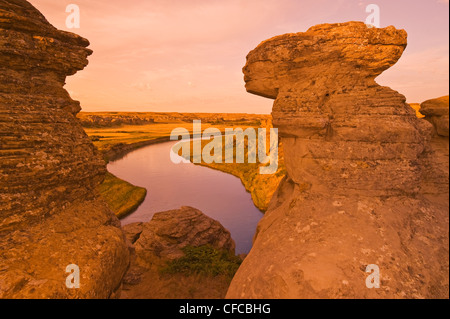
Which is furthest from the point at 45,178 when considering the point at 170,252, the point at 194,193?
the point at 194,193

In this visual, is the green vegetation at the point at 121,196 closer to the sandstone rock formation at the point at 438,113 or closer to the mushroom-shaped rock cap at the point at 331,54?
the mushroom-shaped rock cap at the point at 331,54

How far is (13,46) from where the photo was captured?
8312 mm

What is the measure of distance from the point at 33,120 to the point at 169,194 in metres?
37.6

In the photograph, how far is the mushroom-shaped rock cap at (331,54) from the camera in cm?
947

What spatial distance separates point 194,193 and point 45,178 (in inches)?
1512

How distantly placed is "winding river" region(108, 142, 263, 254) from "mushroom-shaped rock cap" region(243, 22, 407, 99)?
21263 mm

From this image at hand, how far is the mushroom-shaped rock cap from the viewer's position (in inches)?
373

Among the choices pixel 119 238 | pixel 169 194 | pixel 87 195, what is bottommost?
pixel 169 194

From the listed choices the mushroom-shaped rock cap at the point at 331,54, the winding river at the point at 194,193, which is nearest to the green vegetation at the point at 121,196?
the winding river at the point at 194,193

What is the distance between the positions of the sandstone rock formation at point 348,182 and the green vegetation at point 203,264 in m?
7.92
